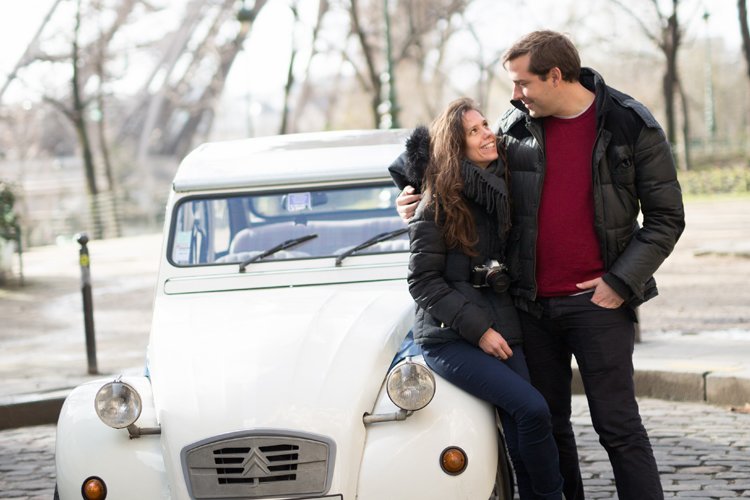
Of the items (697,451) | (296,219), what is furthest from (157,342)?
(697,451)

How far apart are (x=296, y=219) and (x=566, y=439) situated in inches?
68.7

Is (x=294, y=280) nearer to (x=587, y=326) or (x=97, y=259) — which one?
(x=587, y=326)

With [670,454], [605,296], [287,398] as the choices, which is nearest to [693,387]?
[670,454]

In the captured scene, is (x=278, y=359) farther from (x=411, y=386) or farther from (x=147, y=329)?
(x=147, y=329)

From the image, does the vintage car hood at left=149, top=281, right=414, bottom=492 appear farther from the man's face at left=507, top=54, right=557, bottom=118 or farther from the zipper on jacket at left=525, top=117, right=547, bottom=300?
the man's face at left=507, top=54, right=557, bottom=118

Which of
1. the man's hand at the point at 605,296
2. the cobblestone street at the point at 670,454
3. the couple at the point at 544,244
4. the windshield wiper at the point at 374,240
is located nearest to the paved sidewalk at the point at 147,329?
the cobblestone street at the point at 670,454

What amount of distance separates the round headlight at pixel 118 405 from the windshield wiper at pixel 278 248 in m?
1.15

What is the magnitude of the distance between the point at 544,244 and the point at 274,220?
1785mm

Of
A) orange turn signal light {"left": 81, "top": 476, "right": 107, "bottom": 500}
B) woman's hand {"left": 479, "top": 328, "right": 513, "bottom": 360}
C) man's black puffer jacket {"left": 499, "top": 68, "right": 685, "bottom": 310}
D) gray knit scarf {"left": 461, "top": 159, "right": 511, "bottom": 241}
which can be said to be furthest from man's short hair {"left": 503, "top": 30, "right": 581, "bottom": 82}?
orange turn signal light {"left": 81, "top": 476, "right": 107, "bottom": 500}

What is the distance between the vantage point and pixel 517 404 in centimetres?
416

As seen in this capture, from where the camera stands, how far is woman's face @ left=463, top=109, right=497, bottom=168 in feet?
14.1

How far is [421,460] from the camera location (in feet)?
13.4

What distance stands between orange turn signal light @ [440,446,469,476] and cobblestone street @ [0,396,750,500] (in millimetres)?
1443

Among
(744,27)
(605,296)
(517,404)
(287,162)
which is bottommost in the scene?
(517,404)
